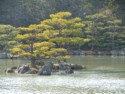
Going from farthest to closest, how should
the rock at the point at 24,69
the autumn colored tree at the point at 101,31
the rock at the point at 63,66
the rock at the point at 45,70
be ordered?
the autumn colored tree at the point at 101,31, the rock at the point at 63,66, the rock at the point at 24,69, the rock at the point at 45,70

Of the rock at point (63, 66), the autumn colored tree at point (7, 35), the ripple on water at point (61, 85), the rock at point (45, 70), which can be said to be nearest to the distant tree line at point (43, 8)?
the autumn colored tree at point (7, 35)

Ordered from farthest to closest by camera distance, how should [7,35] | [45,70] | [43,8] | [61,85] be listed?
[43,8], [7,35], [45,70], [61,85]

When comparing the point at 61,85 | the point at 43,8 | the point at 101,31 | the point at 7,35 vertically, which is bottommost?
the point at 61,85

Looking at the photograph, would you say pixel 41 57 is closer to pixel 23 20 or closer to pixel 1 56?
pixel 1 56

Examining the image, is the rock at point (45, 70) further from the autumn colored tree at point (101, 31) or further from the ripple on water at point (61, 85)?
the autumn colored tree at point (101, 31)

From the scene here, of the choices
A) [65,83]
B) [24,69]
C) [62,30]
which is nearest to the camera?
[65,83]

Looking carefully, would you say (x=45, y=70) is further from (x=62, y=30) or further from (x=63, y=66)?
(x=62, y=30)

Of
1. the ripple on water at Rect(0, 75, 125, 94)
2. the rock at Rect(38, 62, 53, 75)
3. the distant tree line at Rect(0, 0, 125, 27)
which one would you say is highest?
the distant tree line at Rect(0, 0, 125, 27)

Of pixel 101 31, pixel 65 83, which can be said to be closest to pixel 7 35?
pixel 101 31

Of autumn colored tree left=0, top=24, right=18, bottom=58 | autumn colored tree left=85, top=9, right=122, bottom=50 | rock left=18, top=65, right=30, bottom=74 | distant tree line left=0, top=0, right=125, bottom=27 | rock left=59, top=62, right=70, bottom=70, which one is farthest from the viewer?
distant tree line left=0, top=0, right=125, bottom=27

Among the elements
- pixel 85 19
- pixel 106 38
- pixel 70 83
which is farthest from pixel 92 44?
pixel 70 83

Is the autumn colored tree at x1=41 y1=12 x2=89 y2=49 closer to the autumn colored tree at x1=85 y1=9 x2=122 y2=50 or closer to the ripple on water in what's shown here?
the ripple on water

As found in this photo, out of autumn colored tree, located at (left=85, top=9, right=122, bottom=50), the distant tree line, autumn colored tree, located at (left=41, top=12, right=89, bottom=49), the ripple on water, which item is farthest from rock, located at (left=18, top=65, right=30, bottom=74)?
the distant tree line

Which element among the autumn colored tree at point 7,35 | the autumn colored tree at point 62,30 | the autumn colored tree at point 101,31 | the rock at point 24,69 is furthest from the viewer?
the autumn colored tree at point 101,31
